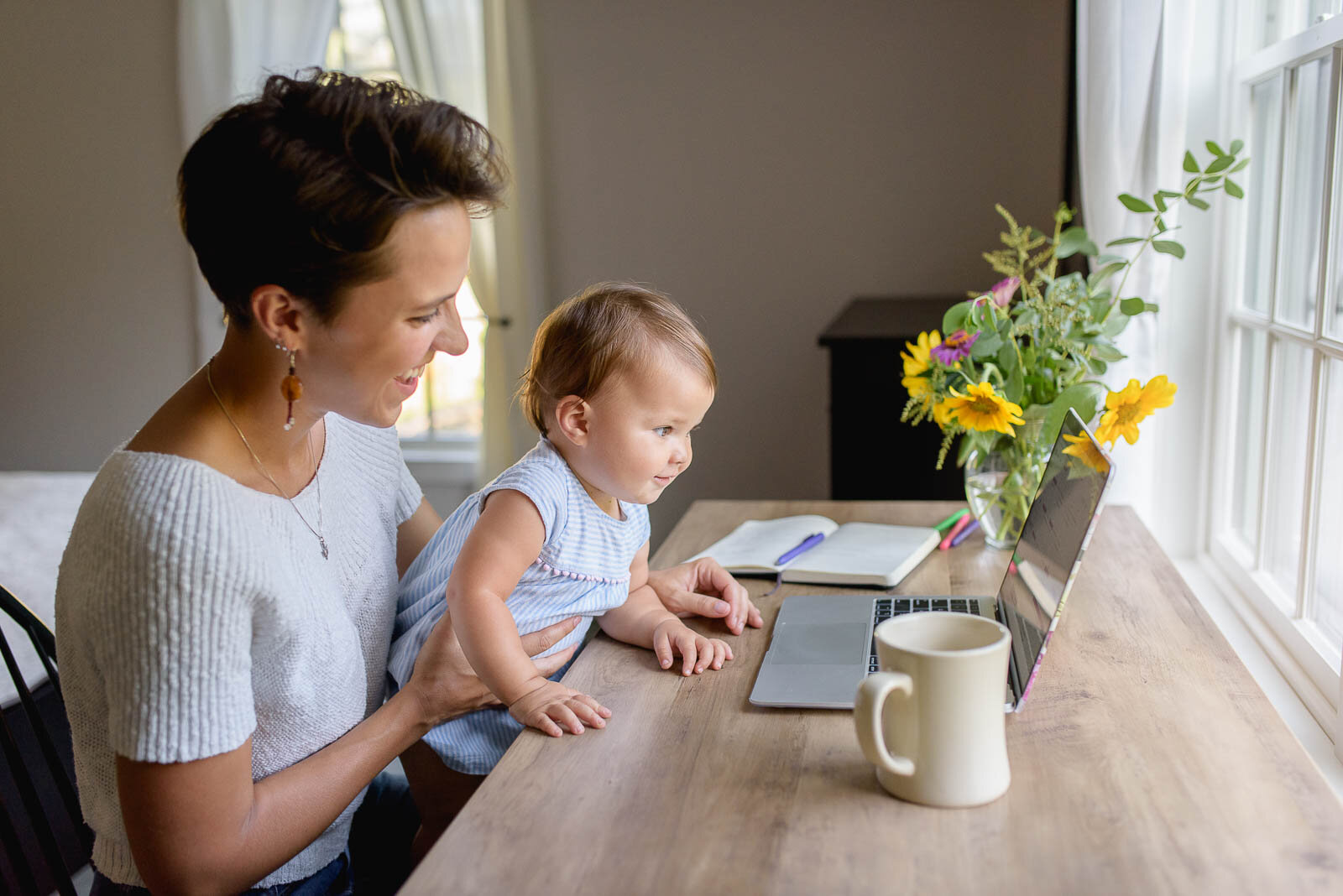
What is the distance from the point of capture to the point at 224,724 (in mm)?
905

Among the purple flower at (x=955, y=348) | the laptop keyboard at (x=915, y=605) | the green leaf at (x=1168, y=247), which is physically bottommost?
the laptop keyboard at (x=915, y=605)

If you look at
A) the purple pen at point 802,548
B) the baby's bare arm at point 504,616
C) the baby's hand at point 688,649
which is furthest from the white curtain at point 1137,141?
the baby's bare arm at point 504,616

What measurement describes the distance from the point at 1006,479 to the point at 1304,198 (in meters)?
0.56

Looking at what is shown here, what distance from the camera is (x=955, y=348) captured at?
1.43 m

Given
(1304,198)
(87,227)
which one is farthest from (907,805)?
(87,227)

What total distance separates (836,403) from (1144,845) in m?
1.53

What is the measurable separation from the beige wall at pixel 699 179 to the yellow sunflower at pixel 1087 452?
2.05 metres

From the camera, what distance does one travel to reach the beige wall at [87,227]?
3607mm

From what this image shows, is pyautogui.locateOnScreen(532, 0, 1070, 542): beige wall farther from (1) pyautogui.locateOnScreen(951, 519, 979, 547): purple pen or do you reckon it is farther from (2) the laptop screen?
(2) the laptop screen

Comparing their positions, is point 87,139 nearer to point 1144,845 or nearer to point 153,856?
point 153,856

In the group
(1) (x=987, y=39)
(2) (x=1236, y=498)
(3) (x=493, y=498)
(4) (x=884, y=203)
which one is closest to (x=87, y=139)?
(4) (x=884, y=203)

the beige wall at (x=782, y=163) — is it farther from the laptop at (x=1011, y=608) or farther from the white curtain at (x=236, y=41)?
the laptop at (x=1011, y=608)

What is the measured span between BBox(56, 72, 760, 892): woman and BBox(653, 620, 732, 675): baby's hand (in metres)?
0.26

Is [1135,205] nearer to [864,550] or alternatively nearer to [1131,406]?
[1131,406]
